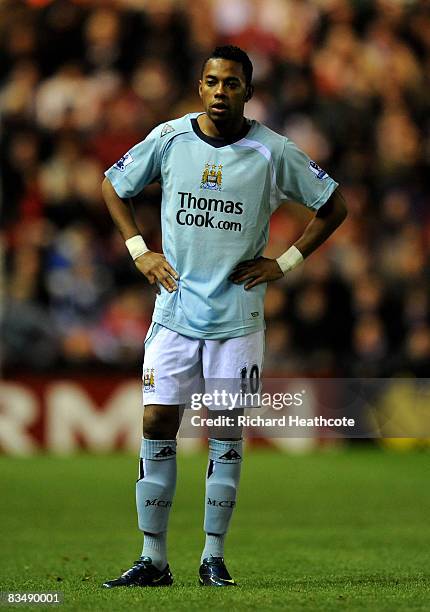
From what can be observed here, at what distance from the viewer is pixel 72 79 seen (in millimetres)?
15477

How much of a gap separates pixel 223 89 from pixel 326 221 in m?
0.80

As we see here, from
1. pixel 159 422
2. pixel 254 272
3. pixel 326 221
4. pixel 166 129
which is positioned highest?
pixel 166 129

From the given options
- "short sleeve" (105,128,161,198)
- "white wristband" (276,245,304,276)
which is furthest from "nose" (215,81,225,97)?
"white wristband" (276,245,304,276)

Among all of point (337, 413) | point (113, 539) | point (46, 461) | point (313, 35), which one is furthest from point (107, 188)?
point (313, 35)

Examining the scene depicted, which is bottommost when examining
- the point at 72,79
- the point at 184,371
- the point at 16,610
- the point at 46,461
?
the point at 46,461

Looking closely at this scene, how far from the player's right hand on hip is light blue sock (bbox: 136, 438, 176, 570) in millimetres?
704

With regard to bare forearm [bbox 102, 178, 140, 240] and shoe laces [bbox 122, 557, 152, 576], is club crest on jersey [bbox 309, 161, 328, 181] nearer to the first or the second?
bare forearm [bbox 102, 178, 140, 240]

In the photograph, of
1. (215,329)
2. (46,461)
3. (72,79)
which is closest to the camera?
(215,329)

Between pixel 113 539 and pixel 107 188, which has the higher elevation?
pixel 107 188

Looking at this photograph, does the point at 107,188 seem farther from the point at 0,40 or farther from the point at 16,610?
the point at 0,40

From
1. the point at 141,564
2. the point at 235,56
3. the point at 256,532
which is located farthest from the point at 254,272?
the point at 256,532

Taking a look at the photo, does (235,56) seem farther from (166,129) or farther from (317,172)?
(317,172)

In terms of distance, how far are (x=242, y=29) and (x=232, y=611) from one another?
12.0 m

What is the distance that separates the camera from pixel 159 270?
596cm
